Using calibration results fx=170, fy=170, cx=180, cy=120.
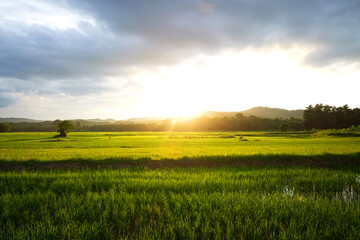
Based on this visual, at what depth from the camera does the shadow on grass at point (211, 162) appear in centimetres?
1200

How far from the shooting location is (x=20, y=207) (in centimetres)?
477

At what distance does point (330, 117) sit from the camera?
7438 cm

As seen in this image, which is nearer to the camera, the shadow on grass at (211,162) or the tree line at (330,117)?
the shadow on grass at (211,162)

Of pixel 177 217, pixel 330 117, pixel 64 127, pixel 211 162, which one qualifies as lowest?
pixel 211 162

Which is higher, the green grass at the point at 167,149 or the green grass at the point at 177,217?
the green grass at the point at 177,217

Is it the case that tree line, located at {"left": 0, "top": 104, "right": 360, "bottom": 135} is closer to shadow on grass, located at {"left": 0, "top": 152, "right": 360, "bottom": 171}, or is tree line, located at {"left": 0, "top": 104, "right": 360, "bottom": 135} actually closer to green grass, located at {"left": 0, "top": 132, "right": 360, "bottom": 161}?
green grass, located at {"left": 0, "top": 132, "right": 360, "bottom": 161}

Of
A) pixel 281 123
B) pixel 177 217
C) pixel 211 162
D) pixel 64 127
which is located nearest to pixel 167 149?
pixel 211 162

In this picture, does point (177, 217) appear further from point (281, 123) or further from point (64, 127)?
point (281, 123)

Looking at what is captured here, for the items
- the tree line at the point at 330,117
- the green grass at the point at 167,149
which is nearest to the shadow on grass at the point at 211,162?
the green grass at the point at 167,149

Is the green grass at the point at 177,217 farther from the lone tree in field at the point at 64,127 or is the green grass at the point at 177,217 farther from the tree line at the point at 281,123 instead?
the tree line at the point at 281,123

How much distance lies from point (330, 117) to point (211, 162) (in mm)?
88443

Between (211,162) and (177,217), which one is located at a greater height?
(177,217)

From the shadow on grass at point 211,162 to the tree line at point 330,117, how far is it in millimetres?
77163

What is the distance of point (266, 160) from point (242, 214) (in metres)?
9.95
